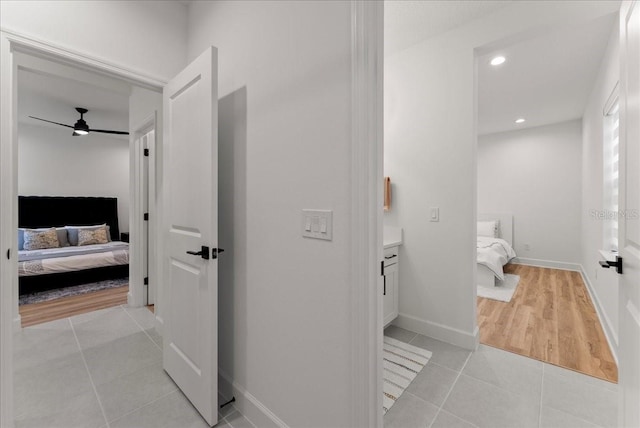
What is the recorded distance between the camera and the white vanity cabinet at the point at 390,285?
7.97 feet

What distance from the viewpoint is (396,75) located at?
9.05 ft

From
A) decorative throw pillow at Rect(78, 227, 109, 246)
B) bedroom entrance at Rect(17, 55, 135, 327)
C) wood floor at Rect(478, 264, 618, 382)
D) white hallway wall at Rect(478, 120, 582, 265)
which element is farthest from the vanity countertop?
decorative throw pillow at Rect(78, 227, 109, 246)

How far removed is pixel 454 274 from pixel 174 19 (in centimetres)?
293

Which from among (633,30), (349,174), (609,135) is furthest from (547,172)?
(349,174)

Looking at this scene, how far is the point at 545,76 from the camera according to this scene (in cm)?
332

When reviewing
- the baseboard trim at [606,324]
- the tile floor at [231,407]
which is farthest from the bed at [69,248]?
the baseboard trim at [606,324]

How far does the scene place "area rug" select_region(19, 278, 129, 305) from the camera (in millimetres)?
3426

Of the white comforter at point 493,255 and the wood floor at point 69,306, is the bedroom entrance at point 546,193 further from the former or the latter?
the wood floor at point 69,306

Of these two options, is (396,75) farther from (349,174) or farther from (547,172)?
(547,172)

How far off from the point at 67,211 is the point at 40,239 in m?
0.87

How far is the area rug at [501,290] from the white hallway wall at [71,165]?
662cm

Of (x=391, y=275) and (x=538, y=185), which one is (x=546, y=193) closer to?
(x=538, y=185)

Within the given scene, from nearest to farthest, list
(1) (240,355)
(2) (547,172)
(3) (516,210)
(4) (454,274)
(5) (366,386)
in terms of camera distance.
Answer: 1. (5) (366,386)
2. (1) (240,355)
3. (4) (454,274)
4. (2) (547,172)
5. (3) (516,210)

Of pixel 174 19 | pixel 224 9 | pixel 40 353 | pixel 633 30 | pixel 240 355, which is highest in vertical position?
pixel 174 19
